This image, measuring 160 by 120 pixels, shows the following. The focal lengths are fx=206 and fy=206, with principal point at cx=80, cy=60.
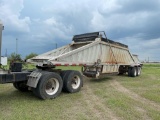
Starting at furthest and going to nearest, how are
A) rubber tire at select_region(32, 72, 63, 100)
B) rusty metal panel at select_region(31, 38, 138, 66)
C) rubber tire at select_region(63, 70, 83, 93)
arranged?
rusty metal panel at select_region(31, 38, 138, 66) → rubber tire at select_region(63, 70, 83, 93) → rubber tire at select_region(32, 72, 63, 100)

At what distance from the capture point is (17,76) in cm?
682

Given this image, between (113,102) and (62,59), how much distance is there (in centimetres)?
270

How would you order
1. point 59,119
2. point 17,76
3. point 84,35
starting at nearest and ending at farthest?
point 59,119, point 17,76, point 84,35

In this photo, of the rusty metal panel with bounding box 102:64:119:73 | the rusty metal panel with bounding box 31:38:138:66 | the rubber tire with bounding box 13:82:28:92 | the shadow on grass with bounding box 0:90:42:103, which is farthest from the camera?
the rusty metal panel with bounding box 102:64:119:73

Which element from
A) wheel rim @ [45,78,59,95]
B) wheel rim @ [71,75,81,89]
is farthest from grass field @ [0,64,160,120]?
wheel rim @ [71,75,81,89]

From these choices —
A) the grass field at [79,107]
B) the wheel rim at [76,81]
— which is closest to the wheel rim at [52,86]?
the grass field at [79,107]

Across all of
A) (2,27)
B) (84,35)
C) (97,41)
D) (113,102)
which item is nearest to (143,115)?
(113,102)

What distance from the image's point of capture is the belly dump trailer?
7.00 metres

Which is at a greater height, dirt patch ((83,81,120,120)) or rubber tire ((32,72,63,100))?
rubber tire ((32,72,63,100))

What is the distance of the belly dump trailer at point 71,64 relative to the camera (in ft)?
23.0

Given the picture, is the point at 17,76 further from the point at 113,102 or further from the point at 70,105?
the point at 113,102

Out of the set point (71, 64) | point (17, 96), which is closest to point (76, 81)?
point (71, 64)

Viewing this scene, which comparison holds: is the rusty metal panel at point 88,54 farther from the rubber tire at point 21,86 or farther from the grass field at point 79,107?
the grass field at point 79,107

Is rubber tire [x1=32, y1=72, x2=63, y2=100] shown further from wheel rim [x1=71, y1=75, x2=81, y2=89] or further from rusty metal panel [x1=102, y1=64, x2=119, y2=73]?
rusty metal panel [x1=102, y1=64, x2=119, y2=73]
